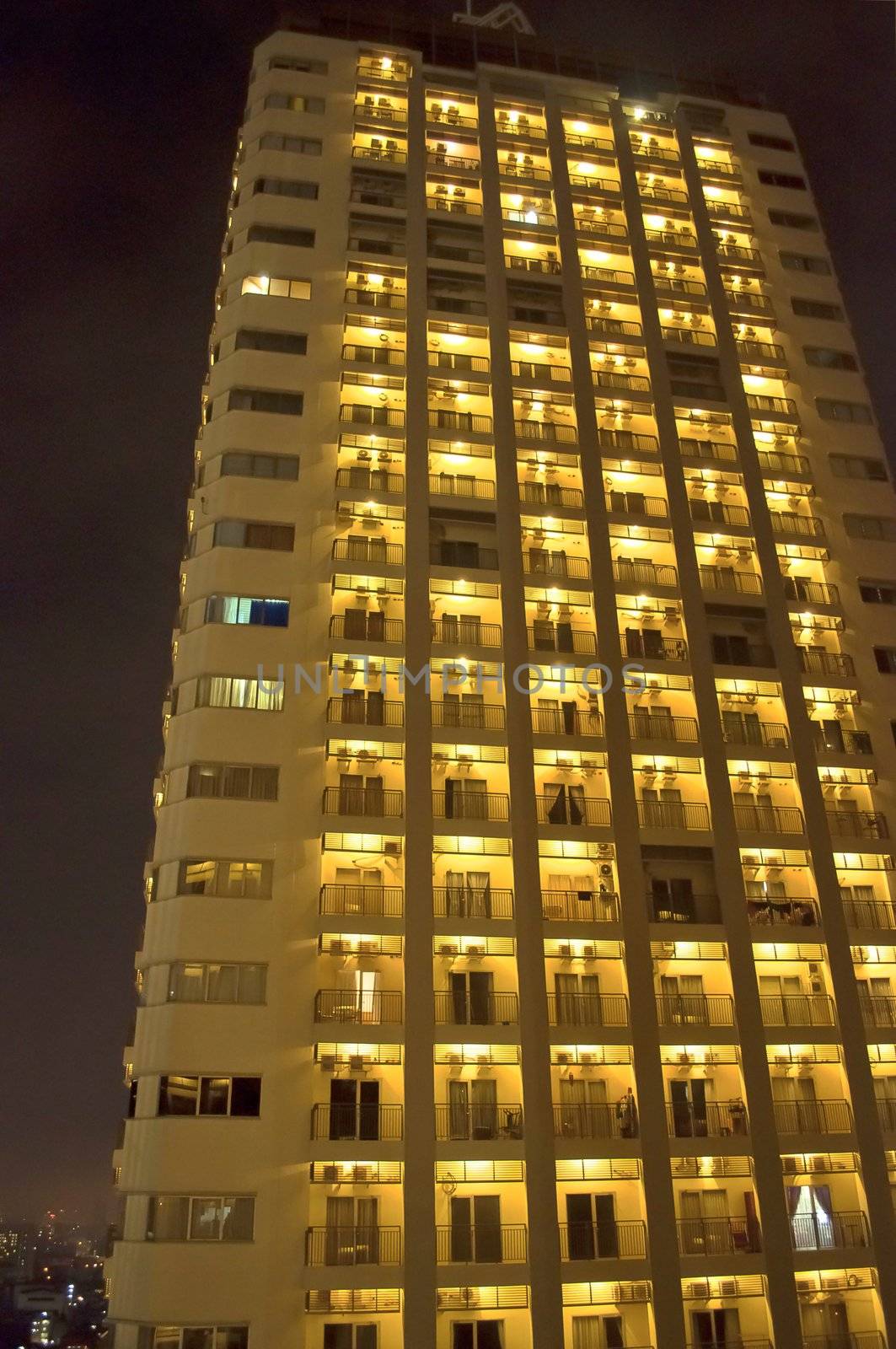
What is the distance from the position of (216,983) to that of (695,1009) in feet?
48.7

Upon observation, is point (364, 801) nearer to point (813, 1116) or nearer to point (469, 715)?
point (469, 715)

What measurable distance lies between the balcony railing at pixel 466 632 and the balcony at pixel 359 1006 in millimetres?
12388

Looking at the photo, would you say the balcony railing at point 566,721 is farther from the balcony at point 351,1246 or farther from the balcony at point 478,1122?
the balcony at point 351,1246

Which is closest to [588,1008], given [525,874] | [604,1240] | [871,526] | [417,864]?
[525,874]

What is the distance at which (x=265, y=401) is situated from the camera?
38000 millimetres

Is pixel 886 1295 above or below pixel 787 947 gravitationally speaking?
below

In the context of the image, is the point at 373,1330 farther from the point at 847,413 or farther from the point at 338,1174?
the point at 847,413

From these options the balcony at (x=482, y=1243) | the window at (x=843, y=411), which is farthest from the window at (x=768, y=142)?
the balcony at (x=482, y=1243)

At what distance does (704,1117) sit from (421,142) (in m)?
43.5

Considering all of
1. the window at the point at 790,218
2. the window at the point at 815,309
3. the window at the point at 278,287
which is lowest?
the window at the point at 278,287

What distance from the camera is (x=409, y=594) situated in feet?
115

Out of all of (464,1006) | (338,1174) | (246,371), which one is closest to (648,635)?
(464,1006)

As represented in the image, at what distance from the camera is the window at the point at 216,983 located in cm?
2822

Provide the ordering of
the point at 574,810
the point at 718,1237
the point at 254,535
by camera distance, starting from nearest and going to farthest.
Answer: the point at 718,1237 < the point at 574,810 < the point at 254,535
